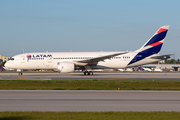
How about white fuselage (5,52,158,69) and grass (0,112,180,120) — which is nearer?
grass (0,112,180,120)

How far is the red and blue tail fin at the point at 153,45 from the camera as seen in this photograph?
128 feet

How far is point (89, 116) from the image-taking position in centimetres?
803

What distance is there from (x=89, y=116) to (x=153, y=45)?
33.3 m

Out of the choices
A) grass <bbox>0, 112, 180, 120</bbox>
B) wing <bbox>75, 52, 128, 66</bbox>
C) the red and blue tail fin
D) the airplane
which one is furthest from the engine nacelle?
grass <bbox>0, 112, 180, 120</bbox>

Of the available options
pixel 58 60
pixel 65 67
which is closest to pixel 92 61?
pixel 65 67

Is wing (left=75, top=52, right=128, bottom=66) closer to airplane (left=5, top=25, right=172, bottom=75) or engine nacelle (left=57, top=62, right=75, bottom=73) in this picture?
airplane (left=5, top=25, right=172, bottom=75)

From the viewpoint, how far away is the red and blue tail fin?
38938mm

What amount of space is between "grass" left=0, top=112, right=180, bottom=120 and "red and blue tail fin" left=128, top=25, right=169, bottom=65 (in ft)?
101

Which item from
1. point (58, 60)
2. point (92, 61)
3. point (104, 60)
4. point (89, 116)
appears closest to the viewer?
point (89, 116)

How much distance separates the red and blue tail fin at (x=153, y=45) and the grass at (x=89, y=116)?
3093cm

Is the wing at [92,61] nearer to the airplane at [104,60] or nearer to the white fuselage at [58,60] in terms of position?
the airplane at [104,60]

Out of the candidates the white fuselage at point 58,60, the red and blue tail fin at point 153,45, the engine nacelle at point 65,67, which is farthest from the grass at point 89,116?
the red and blue tail fin at point 153,45

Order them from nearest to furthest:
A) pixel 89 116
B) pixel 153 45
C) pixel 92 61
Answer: pixel 89 116 < pixel 92 61 < pixel 153 45

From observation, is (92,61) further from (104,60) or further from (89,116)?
(89,116)
